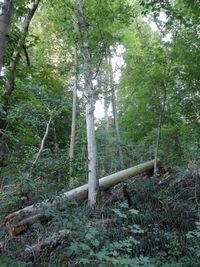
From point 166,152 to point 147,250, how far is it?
6.80 metres

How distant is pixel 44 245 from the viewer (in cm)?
513

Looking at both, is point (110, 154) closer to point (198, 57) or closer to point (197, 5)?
point (198, 57)

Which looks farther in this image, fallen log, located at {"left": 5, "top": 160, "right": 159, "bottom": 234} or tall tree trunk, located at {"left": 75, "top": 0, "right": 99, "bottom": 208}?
tall tree trunk, located at {"left": 75, "top": 0, "right": 99, "bottom": 208}

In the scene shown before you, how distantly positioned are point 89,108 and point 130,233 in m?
4.32

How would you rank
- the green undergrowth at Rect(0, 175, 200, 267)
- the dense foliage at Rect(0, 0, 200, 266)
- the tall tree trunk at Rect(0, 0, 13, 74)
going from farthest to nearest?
the dense foliage at Rect(0, 0, 200, 266)
the green undergrowth at Rect(0, 175, 200, 267)
the tall tree trunk at Rect(0, 0, 13, 74)

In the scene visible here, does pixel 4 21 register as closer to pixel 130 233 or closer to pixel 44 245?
pixel 44 245

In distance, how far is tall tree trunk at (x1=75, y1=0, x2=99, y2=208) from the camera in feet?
27.6

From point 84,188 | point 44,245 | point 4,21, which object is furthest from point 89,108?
point 4,21

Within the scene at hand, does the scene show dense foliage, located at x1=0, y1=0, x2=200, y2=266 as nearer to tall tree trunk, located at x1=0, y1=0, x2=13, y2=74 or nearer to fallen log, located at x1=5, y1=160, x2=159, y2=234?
fallen log, located at x1=5, y1=160, x2=159, y2=234

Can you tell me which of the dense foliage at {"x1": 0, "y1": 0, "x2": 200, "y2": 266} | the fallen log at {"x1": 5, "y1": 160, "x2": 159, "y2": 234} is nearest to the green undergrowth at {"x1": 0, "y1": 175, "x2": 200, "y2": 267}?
the dense foliage at {"x1": 0, "y1": 0, "x2": 200, "y2": 266}

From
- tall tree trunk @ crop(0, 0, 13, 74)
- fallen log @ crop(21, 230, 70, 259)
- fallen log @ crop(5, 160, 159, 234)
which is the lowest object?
fallen log @ crop(21, 230, 70, 259)

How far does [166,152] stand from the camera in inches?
447

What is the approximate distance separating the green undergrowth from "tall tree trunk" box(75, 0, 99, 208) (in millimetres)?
534

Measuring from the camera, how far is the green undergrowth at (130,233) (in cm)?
362
